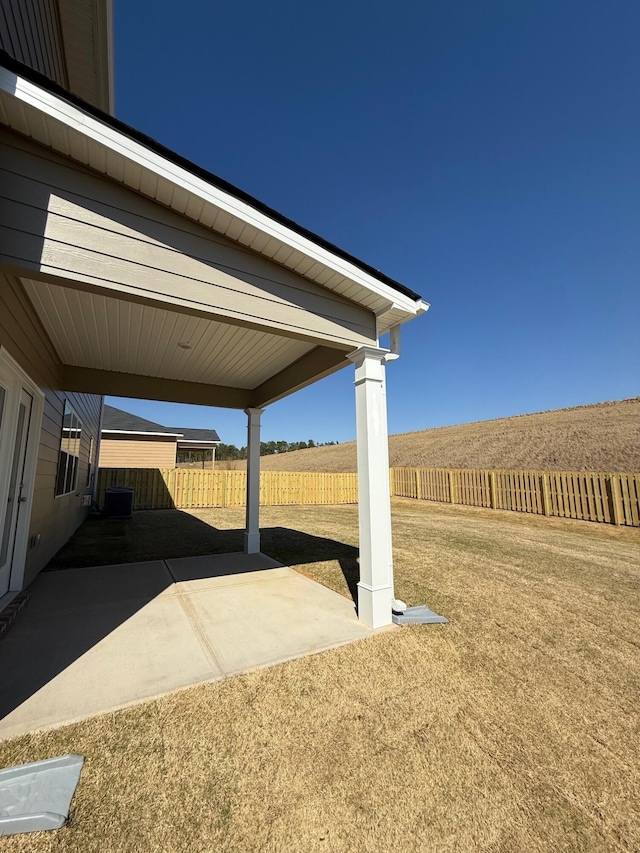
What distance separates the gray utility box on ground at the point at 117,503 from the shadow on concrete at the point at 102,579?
1282 mm

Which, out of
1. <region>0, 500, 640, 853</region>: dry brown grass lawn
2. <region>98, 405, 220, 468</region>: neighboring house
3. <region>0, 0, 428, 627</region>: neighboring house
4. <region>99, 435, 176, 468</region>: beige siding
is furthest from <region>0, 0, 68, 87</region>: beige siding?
<region>99, 435, 176, 468</region>: beige siding

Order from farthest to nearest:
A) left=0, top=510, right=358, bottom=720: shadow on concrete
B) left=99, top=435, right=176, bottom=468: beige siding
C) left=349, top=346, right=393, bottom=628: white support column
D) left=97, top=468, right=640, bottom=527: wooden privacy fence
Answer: left=99, top=435, right=176, bottom=468: beige siding
left=97, top=468, right=640, bottom=527: wooden privacy fence
left=349, top=346, right=393, bottom=628: white support column
left=0, top=510, right=358, bottom=720: shadow on concrete

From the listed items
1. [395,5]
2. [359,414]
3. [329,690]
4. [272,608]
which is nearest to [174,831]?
[329,690]

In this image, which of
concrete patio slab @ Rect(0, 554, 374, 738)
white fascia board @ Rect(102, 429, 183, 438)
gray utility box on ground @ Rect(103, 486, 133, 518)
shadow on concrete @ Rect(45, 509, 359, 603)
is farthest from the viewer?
white fascia board @ Rect(102, 429, 183, 438)

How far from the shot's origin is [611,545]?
25.5 ft

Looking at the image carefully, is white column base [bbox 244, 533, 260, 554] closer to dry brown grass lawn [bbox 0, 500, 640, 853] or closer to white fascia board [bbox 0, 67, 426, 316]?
dry brown grass lawn [bbox 0, 500, 640, 853]

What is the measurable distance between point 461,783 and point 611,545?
837 centimetres

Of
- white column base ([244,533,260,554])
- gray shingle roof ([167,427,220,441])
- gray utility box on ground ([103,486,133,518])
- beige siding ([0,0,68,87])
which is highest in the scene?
beige siding ([0,0,68,87])

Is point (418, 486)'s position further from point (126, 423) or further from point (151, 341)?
point (151, 341)

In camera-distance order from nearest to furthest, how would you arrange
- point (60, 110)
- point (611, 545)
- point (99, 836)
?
point (99, 836) → point (60, 110) → point (611, 545)

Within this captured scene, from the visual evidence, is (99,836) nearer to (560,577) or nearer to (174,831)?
(174,831)

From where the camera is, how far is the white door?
3.73 metres

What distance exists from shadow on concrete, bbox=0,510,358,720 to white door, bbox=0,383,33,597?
0.57 meters

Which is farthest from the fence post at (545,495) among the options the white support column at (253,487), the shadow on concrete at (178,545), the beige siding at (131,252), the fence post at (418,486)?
the beige siding at (131,252)
